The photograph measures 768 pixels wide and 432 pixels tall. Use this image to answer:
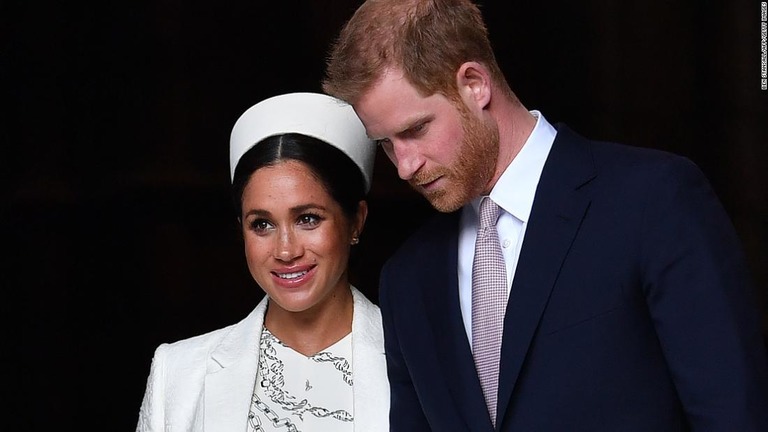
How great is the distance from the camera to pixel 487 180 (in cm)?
228

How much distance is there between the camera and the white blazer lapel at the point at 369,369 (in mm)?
2736

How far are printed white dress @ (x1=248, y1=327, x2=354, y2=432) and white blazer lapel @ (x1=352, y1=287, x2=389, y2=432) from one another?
0.12 feet

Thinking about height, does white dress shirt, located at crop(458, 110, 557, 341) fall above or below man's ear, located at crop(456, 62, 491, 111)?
below

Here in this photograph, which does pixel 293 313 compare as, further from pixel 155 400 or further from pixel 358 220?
pixel 155 400

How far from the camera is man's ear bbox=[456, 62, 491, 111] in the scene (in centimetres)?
224

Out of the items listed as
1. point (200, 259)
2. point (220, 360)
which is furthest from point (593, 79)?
point (220, 360)

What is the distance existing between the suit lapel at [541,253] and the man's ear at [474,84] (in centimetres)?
16

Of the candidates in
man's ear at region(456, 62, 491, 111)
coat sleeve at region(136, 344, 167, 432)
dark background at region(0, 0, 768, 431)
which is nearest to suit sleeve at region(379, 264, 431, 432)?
man's ear at region(456, 62, 491, 111)

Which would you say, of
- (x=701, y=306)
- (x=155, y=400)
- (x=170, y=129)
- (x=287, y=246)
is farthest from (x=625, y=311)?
(x=170, y=129)

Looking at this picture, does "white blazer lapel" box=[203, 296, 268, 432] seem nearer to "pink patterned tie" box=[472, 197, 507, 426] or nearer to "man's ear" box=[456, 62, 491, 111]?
"pink patterned tie" box=[472, 197, 507, 426]

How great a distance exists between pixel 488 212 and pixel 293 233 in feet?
1.63

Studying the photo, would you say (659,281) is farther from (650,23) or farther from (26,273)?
(26,273)

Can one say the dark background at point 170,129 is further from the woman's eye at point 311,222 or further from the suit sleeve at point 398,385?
the suit sleeve at point 398,385

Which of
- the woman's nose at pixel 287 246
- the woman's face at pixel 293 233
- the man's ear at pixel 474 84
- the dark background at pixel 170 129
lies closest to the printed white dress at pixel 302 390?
the woman's face at pixel 293 233
